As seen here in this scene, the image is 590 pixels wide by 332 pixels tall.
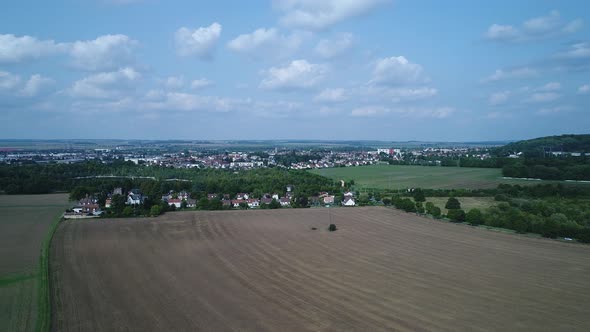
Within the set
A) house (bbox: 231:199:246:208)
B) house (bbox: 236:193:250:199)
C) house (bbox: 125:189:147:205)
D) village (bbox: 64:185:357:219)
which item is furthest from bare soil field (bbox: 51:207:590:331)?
house (bbox: 236:193:250:199)

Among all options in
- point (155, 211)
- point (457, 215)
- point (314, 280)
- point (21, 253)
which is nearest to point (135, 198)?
point (155, 211)

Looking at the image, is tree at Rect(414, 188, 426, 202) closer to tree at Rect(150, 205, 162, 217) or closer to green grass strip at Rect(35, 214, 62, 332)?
tree at Rect(150, 205, 162, 217)

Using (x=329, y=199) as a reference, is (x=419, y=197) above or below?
above

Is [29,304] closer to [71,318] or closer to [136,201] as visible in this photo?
[71,318]

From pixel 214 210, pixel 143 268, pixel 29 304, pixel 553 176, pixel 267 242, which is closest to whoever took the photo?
pixel 29 304

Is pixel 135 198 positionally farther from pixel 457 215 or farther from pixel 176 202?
pixel 457 215

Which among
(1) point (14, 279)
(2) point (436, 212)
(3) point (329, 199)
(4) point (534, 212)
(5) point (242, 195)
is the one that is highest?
(4) point (534, 212)

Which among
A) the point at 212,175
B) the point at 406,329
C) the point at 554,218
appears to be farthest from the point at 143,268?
the point at 212,175
